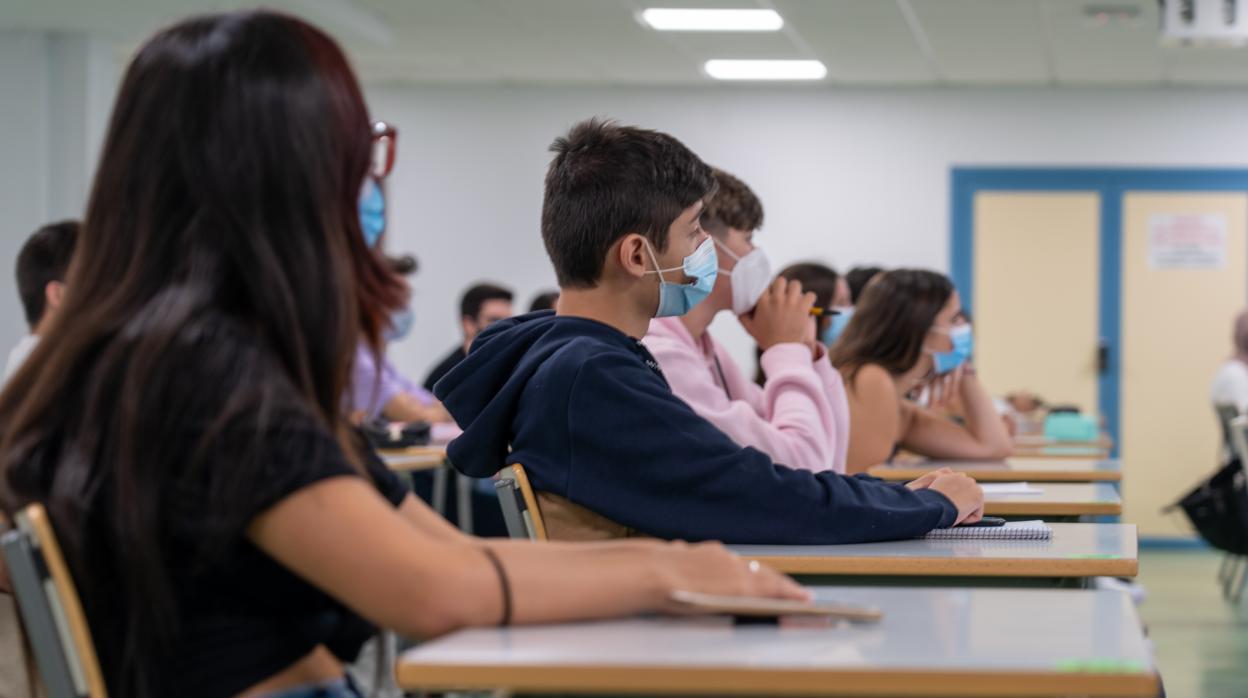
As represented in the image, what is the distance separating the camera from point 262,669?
1220 mm

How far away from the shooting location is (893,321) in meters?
4.17

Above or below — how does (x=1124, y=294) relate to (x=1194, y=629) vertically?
above

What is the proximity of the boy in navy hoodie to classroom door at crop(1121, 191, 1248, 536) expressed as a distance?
7.44 metres

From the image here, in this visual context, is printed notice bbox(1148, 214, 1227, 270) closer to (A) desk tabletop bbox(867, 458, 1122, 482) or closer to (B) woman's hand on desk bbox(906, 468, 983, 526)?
(A) desk tabletop bbox(867, 458, 1122, 482)

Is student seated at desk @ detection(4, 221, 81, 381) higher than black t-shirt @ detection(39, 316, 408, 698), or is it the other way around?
student seated at desk @ detection(4, 221, 81, 381)

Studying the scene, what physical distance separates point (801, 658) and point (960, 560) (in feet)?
2.57

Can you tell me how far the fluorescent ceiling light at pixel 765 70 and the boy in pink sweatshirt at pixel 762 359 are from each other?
5662mm

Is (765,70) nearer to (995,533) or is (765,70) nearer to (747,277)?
(747,277)

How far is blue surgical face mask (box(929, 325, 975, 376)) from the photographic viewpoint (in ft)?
14.1

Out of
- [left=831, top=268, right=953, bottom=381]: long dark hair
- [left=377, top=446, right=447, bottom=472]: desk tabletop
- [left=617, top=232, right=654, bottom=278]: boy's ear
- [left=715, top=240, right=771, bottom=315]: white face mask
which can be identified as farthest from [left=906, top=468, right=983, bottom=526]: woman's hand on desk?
[left=377, top=446, right=447, bottom=472]: desk tabletop

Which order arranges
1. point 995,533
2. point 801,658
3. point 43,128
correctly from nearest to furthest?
point 801,658 → point 995,533 → point 43,128

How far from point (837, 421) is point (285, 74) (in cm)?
198

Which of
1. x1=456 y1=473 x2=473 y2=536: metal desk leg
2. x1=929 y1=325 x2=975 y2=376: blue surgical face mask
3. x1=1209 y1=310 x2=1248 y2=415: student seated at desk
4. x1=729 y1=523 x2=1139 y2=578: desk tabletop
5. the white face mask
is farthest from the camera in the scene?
x1=1209 y1=310 x2=1248 y2=415: student seated at desk

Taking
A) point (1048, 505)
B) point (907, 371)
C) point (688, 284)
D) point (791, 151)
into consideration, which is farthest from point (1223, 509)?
point (791, 151)
